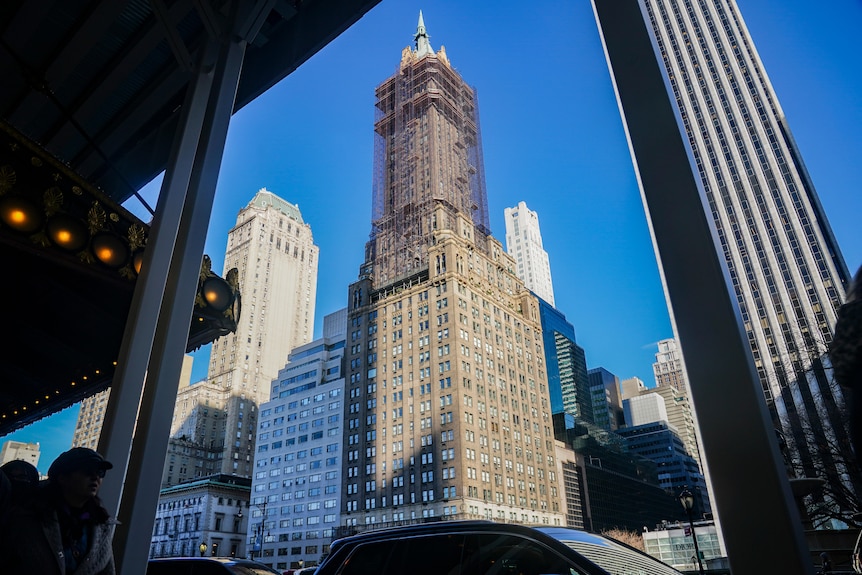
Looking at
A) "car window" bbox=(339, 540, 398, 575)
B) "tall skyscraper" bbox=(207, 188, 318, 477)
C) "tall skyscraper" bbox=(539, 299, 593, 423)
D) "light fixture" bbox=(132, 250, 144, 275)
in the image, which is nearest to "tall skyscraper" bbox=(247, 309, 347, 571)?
"tall skyscraper" bbox=(207, 188, 318, 477)

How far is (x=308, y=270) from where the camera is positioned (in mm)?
130750

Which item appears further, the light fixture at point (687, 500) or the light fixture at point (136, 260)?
the light fixture at point (687, 500)

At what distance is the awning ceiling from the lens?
6238mm

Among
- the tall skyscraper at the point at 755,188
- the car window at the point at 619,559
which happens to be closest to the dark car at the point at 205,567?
the car window at the point at 619,559

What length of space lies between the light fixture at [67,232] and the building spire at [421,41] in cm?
9285

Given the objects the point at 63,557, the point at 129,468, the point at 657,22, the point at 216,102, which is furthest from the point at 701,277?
the point at 657,22

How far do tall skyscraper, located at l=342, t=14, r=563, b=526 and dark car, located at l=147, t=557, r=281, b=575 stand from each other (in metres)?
58.1

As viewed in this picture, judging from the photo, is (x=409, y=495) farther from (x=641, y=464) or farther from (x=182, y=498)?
(x=641, y=464)

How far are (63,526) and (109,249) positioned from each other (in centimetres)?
454

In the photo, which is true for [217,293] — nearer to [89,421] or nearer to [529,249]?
[89,421]

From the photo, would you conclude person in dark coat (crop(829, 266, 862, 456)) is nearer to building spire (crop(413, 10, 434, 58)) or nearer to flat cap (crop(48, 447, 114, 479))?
flat cap (crop(48, 447, 114, 479))

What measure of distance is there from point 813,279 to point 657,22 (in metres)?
48.6

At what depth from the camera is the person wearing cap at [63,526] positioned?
1957 mm

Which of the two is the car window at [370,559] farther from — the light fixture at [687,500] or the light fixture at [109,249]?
the light fixture at [687,500]
